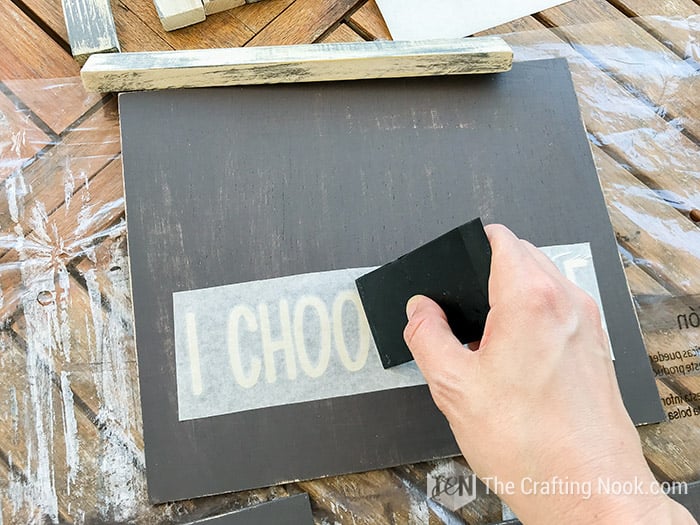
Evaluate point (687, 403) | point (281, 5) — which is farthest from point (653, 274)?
point (281, 5)

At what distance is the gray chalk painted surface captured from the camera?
0.79 m

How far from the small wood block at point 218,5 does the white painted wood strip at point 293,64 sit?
9 centimetres

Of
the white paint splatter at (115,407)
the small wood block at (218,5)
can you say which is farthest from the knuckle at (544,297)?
the small wood block at (218,5)

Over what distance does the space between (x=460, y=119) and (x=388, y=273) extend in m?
0.31

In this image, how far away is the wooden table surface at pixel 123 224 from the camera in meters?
0.79

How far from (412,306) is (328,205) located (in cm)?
24

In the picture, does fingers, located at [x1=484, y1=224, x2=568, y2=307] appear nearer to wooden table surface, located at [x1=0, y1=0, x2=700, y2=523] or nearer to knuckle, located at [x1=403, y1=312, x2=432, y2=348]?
knuckle, located at [x1=403, y1=312, x2=432, y2=348]

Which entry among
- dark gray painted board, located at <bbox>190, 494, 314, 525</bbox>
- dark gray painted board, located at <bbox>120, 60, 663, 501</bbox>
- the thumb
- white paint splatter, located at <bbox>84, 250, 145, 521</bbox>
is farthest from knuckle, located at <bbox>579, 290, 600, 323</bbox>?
white paint splatter, located at <bbox>84, 250, 145, 521</bbox>

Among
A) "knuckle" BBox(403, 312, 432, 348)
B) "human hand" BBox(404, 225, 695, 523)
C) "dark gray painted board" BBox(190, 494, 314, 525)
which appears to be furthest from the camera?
"dark gray painted board" BBox(190, 494, 314, 525)

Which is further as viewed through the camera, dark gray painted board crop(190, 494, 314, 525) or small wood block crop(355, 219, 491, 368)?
dark gray painted board crop(190, 494, 314, 525)

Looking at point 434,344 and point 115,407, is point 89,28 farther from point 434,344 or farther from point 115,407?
point 434,344

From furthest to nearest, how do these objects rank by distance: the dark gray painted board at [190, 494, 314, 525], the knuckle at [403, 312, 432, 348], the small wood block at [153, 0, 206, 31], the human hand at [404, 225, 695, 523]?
the small wood block at [153, 0, 206, 31]
the dark gray painted board at [190, 494, 314, 525]
the knuckle at [403, 312, 432, 348]
the human hand at [404, 225, 695, 523]

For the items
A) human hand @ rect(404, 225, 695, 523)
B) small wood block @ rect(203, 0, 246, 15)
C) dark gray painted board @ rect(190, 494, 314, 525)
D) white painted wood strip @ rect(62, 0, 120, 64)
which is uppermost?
small wood block @ rect(203, 0, 246, 15)

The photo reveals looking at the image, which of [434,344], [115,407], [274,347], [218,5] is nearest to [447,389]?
[434,344]
